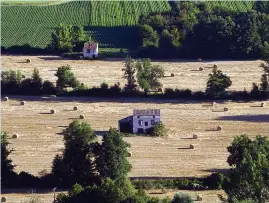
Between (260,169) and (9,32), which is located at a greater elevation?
(9,32)

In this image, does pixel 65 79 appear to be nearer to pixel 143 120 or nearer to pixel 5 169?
pixel 143 120

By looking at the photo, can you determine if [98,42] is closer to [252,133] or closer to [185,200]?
[252,133]

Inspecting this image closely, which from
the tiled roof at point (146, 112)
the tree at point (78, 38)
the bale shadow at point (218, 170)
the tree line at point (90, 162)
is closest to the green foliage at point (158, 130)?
the tiled roof at point (146, 112)

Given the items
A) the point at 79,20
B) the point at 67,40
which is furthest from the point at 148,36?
the point at 79,20

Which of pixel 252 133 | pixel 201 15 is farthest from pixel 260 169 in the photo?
pixel 201 15

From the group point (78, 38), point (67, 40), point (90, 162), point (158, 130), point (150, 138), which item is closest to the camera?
point (90, 162)

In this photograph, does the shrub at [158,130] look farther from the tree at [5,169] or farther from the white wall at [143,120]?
the tree at [5,169]
